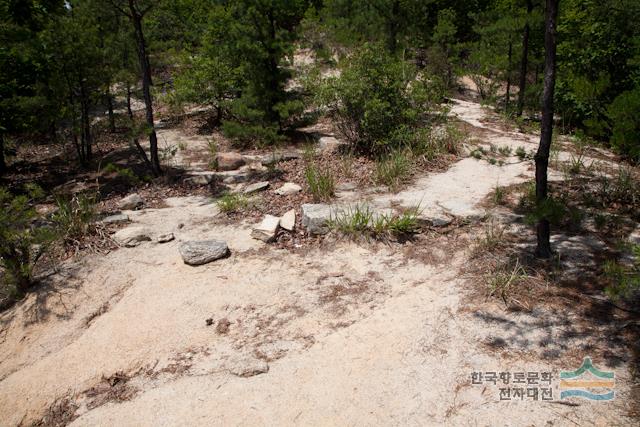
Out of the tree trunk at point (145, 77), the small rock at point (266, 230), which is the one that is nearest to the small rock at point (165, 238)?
the small rock at point (266, 230)

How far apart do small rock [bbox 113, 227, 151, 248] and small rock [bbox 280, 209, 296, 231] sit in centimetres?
177

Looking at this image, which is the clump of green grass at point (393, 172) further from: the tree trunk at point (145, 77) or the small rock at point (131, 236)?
the tree trunk at point (145, 77)

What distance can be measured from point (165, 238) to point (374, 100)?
4.23 metres

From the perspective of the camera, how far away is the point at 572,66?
9.07 metres

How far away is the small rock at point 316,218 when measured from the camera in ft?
16.9

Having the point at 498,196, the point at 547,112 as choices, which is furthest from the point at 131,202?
the point at 547,112

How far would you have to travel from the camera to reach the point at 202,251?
4.80 meters

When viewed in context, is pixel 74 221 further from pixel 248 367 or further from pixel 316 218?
pixel 248 367

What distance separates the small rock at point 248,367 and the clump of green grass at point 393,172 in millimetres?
3653

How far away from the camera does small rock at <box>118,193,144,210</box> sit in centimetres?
663

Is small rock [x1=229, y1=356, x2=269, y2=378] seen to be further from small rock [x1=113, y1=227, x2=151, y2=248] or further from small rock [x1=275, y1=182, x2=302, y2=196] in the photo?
small rock [x1=275, y1=182, x2=302, y2=196]

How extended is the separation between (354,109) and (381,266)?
171 inches

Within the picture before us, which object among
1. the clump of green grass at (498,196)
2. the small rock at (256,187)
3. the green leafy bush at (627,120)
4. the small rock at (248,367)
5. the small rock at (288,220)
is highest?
the green leafy bush at (627,120)

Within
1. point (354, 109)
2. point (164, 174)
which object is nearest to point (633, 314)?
point (354, 109)
